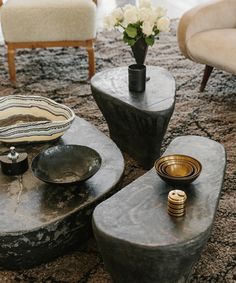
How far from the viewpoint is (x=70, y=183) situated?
157cm

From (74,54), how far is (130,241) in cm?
252

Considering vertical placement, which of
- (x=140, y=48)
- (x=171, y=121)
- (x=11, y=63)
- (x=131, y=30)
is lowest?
(x=171, y=121)

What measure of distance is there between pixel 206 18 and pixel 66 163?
5.09ft

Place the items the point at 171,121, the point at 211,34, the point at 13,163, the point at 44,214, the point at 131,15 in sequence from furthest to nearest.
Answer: the point at 211,34 → the point at 171,121 → the point at 131,15 → the point at 13,163 → the point at 44,214

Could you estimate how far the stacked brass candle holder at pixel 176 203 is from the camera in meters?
1.37

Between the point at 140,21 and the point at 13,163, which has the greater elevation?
the point at 140,21

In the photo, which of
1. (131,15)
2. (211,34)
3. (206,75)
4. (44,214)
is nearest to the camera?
(44,214)

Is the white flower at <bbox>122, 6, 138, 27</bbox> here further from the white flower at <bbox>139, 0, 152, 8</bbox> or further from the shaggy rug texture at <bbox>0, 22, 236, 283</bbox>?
the shaggy rug texture at <bbox>0, 22, 236, 283</bbox>

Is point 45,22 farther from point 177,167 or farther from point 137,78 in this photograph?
point 177,167

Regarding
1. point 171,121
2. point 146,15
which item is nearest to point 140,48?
point 146,15

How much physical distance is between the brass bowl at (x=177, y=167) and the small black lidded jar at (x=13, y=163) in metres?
0.49

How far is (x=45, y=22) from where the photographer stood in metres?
3.01

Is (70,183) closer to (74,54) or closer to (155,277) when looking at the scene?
(155,277)

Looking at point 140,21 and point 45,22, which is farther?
point 45,22
